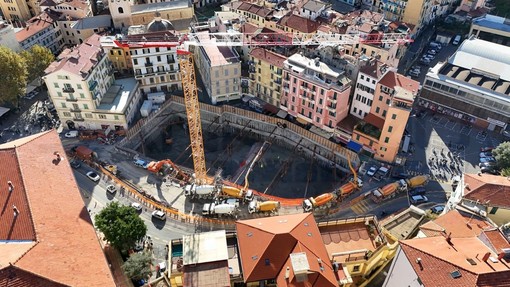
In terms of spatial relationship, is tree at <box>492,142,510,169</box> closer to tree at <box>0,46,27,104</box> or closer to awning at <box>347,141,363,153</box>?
awning at <box>347,141,363,153</box>

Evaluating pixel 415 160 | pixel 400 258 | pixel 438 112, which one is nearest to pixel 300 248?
pixel 400 258

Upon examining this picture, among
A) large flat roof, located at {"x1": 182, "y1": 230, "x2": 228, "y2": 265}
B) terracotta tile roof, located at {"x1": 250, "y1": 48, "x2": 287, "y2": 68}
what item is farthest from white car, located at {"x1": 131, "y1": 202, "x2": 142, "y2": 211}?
terracotta tile roof, located at {"x1": 250, "y1": 48, "x2": 287, "y2": 68}

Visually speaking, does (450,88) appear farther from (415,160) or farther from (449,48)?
(449,48)

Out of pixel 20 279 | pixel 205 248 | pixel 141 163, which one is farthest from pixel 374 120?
pixel 20 279

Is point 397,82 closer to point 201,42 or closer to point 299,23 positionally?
point 299,23

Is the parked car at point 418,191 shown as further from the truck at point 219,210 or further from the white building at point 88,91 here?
the white building at point 88,91

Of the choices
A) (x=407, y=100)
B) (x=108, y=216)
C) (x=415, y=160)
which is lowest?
(x=415, y=160)

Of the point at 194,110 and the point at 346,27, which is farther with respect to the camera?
the point at 346,27
